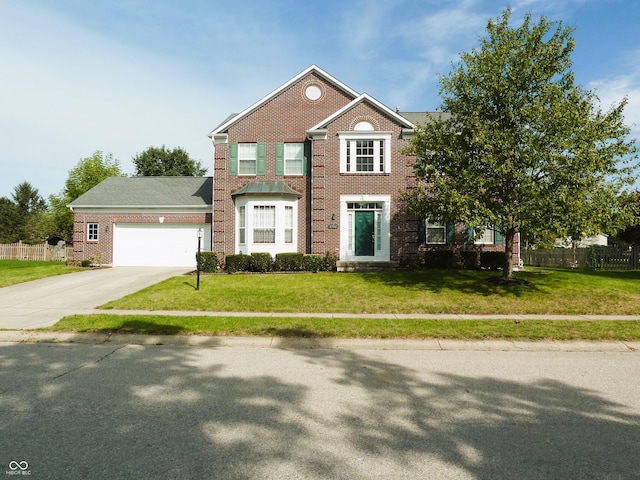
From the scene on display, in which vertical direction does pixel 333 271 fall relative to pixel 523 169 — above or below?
below

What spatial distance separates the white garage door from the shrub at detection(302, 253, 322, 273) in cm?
690

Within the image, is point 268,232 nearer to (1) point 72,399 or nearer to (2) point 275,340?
(2) point 275,340

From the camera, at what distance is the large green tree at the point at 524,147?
37.8ft

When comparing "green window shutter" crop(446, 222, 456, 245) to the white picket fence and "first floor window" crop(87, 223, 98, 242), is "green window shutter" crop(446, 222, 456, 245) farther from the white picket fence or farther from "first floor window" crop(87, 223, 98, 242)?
the white picket fence

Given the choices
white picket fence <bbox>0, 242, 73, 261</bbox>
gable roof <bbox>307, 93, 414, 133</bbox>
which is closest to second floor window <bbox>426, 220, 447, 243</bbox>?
gable roof <bbox>307, 93, 414, 133</bbox>

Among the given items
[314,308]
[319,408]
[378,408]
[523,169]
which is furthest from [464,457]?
[523,169]

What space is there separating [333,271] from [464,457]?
1513cm

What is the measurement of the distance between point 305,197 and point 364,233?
11.3ft

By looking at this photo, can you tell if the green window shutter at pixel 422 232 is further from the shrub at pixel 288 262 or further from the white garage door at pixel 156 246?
the white garage door at pixel 156 246

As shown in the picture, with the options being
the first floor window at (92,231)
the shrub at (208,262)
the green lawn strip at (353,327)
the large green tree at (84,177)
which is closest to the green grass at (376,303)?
the green lawn strip at (353,327)

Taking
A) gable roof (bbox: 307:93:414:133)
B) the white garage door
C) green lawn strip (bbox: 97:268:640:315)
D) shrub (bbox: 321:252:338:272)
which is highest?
gable roof (bbox: 307:93:414:133)

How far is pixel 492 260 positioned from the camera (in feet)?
61.1

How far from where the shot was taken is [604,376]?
5629mm

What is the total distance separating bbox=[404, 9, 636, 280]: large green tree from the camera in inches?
454
